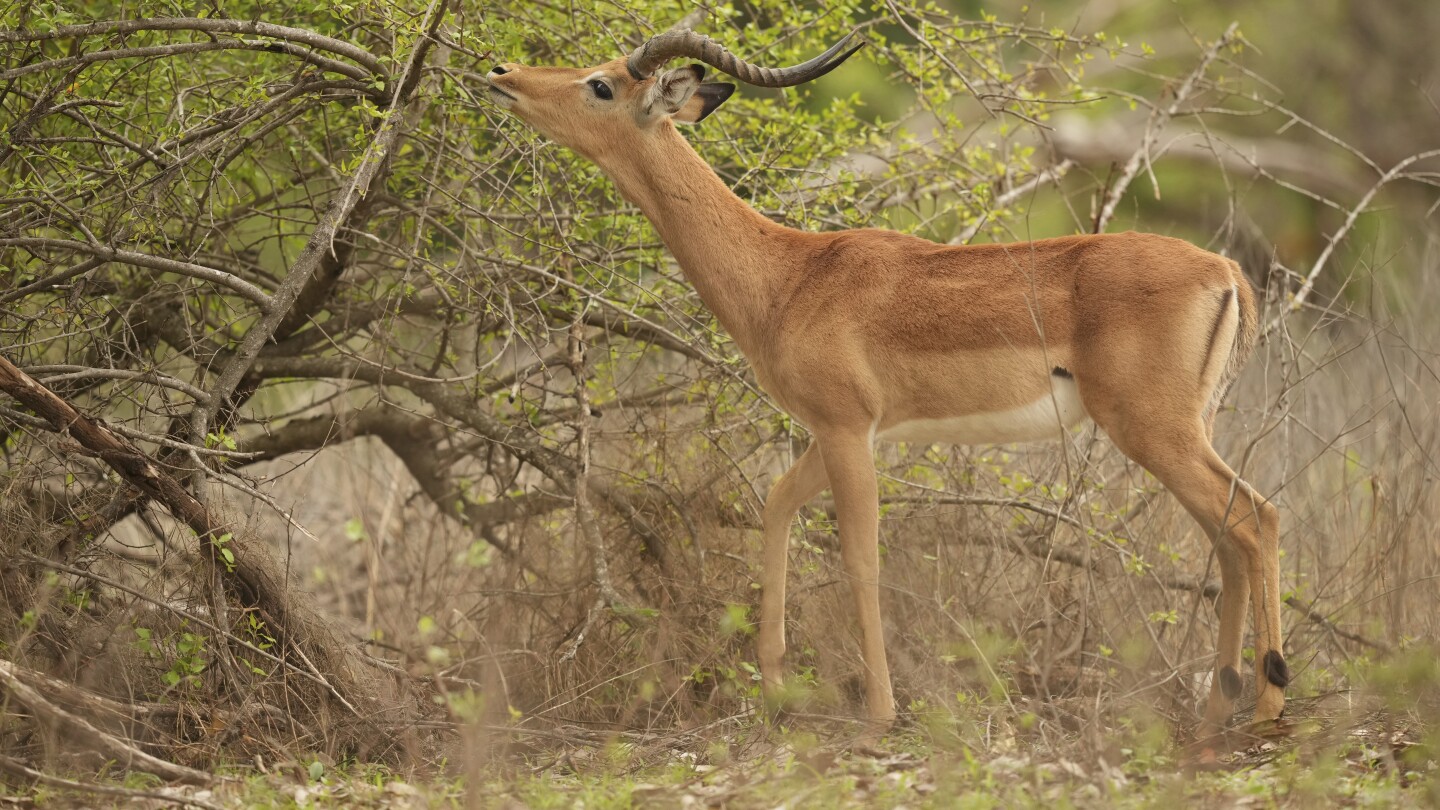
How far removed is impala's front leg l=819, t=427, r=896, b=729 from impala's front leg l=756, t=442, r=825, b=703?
0.34 metres

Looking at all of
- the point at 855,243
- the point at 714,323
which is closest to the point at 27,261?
the point at 714,323

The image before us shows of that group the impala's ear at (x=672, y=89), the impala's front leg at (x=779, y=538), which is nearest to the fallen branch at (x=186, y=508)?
the impala's front leg at (x=779, y=538)

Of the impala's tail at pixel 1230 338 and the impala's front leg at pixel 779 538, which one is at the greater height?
the impala's tail at pixel 1230 338

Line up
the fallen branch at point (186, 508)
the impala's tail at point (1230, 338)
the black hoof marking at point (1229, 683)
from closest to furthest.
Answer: the fallen branch at point (186, 508) < the black hoof marking at point (1229, 683) < the impala's tail at point (1230, 338)

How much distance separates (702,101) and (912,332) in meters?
1.57

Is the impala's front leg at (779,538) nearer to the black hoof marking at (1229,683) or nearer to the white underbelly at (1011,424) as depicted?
the white underbelly at (1011,424)

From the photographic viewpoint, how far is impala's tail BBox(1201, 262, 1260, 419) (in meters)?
5.77

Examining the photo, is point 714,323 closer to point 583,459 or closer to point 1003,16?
point 583,459

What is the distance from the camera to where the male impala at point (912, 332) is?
5.73 meters

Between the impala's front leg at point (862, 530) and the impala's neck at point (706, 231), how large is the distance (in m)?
0.65

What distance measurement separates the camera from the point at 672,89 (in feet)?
21.1

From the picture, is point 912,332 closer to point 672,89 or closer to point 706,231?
point 706,231

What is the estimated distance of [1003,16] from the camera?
30.1 metres

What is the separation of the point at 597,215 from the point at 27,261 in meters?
2.70
